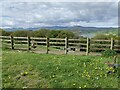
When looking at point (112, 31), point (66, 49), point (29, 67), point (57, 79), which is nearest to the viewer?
point (57, 79)

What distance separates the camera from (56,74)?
1073cm

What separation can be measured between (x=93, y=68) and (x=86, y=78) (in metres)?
1.29

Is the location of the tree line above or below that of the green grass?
above

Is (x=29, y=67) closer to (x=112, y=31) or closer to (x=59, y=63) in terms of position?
(x=59, y=63)

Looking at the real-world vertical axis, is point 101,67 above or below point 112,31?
below

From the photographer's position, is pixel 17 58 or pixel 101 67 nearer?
pixel 101 67

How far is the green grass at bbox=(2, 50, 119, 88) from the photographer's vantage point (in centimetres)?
976

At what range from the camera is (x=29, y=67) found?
1167cm

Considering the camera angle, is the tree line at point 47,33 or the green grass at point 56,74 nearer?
the green grass at point 56,74

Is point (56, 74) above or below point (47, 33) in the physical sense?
below

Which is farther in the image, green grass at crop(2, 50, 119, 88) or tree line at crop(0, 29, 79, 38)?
tree line at crop(0, 29, 79, 38)

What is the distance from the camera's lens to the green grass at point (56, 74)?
9.76m

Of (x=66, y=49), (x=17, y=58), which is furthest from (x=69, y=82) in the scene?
(x=66, y=49)

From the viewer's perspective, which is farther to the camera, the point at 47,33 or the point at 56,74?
the point at 47,33
